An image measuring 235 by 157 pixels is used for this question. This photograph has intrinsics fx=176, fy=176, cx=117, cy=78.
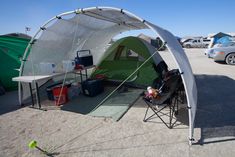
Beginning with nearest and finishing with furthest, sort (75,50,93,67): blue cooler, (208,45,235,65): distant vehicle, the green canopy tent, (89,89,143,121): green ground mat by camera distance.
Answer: (89,89,143,121): green ground mat, (75,50,93,67): blue cooler, the green canopy tent, (208,45,235,65): distant vehicle

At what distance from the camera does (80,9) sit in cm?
390

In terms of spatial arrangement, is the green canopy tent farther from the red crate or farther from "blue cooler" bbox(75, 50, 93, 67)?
the red crate

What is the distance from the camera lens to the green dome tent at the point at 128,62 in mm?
5785

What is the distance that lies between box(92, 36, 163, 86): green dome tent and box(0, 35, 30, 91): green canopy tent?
3079mm

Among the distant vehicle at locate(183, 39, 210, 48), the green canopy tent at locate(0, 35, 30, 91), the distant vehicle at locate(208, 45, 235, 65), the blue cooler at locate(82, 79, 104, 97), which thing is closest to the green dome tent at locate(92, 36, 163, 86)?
the blue cooler at locate(82, 79, 104, 97)

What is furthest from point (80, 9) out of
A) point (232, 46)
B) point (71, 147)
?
point (232, 46)

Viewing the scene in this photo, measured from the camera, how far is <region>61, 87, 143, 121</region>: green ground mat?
4.15 meters

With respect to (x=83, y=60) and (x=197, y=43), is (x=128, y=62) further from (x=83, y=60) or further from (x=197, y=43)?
(x=197, y=43)

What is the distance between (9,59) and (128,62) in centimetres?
461

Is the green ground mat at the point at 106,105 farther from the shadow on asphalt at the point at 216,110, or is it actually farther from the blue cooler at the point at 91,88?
the shadow on asphalt at the point at 216,110

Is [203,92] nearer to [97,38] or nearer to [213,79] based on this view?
[213,79]

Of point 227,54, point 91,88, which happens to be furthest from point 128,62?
point 227,54

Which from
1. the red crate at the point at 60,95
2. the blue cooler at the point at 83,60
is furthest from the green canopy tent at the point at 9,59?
the red crate at the point at 60,95

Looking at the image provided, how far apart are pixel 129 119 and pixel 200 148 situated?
58.8 inches
